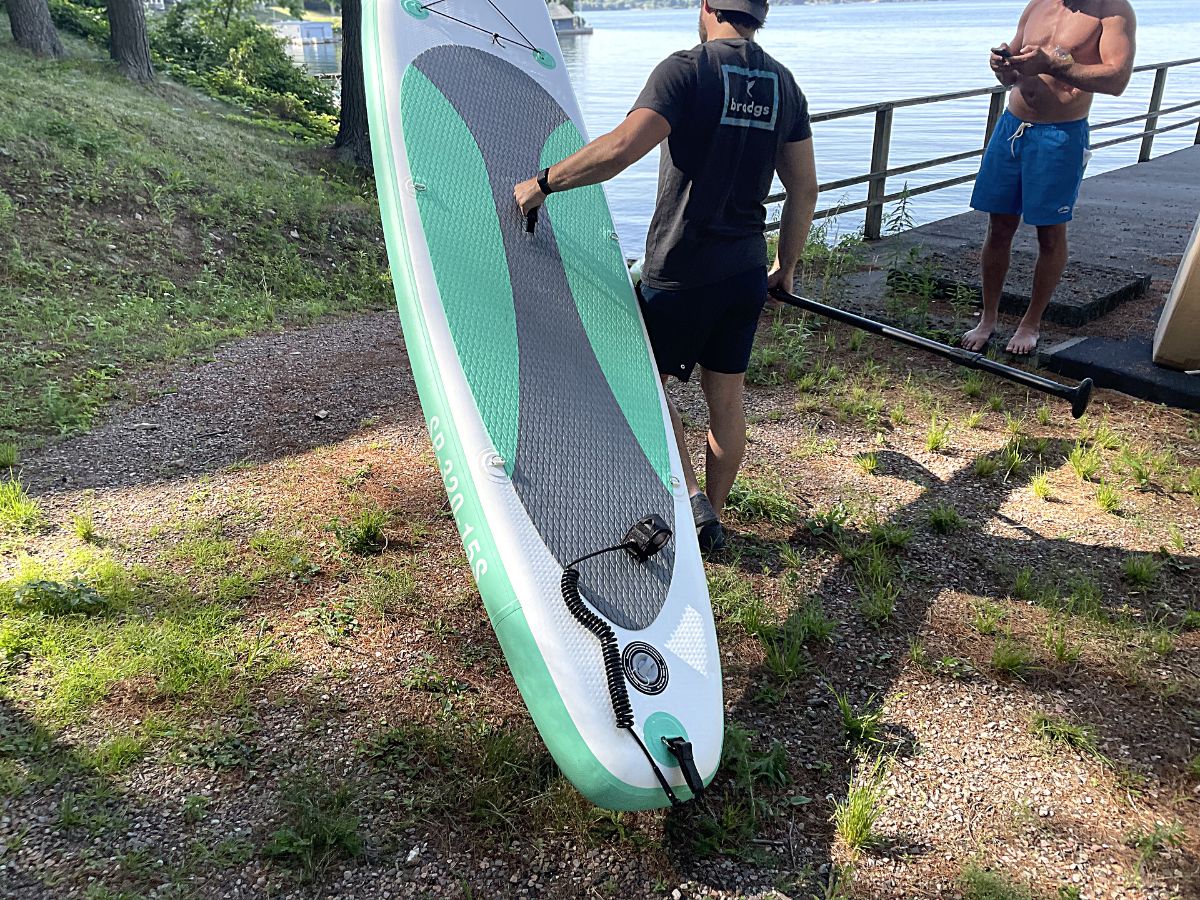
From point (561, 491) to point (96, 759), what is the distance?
4.37ft

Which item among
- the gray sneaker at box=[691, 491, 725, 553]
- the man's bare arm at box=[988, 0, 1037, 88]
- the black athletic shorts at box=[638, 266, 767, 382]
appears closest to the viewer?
the black athletic shorts at box=[638, 266, 767, 382]

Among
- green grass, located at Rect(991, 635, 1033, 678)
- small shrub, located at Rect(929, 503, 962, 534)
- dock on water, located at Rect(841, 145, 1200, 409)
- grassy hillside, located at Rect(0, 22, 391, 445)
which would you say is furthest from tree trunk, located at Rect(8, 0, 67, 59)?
green grass, located at Rect(991, 635, 1033, 678)

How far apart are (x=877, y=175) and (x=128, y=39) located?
7851 mm

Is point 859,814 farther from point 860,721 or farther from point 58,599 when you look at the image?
point 58,599

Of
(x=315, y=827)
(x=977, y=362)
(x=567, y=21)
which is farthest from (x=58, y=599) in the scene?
(x=567, y=21)

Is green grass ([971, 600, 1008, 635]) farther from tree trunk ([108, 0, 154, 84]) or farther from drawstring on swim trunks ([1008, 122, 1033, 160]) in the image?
tree trunk ([108, 0, 154, 84])

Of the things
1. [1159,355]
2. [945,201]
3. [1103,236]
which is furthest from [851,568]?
[945,201]

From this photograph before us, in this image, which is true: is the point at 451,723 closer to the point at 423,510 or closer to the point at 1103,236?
the point at 423,510

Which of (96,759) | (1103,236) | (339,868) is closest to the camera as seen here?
(339,868)

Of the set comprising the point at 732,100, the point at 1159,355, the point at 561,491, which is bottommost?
the point at 1159,355

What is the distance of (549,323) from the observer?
9.79ft

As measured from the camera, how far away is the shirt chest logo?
253cm

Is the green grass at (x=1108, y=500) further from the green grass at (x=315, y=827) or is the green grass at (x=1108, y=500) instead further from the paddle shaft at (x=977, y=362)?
the green grass at (x=315, y=827)

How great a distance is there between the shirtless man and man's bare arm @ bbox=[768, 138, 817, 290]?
166cm
